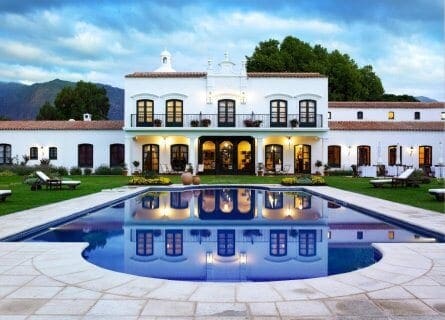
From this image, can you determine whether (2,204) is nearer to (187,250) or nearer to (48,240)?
(48,240)

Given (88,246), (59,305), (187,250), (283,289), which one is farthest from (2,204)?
(283,289)

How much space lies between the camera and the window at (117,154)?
102 ft

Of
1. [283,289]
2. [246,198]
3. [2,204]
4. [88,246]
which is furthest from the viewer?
[246,198]

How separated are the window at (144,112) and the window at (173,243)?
2169cm

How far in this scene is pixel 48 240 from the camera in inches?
313

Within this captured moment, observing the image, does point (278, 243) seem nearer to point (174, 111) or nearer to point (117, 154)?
point (174, 111)

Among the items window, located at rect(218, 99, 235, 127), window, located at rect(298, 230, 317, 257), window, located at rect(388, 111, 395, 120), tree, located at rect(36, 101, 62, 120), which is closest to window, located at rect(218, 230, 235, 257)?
window, located at rect(298, 230, 317, 257)

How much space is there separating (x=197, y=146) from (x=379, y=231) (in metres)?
22.2

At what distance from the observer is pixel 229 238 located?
330 inches

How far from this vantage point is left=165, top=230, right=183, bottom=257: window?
7109 millimetres

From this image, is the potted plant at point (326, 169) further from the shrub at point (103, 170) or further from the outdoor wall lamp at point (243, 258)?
the outdoor wall lamp at point (243, 258)

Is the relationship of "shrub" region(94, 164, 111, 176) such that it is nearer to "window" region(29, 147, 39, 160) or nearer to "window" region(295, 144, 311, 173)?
"window" region(29, 147, 39, 160)

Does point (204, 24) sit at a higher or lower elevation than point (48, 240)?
higher

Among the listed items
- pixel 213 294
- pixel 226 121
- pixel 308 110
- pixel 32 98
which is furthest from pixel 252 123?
pixel 32 98
